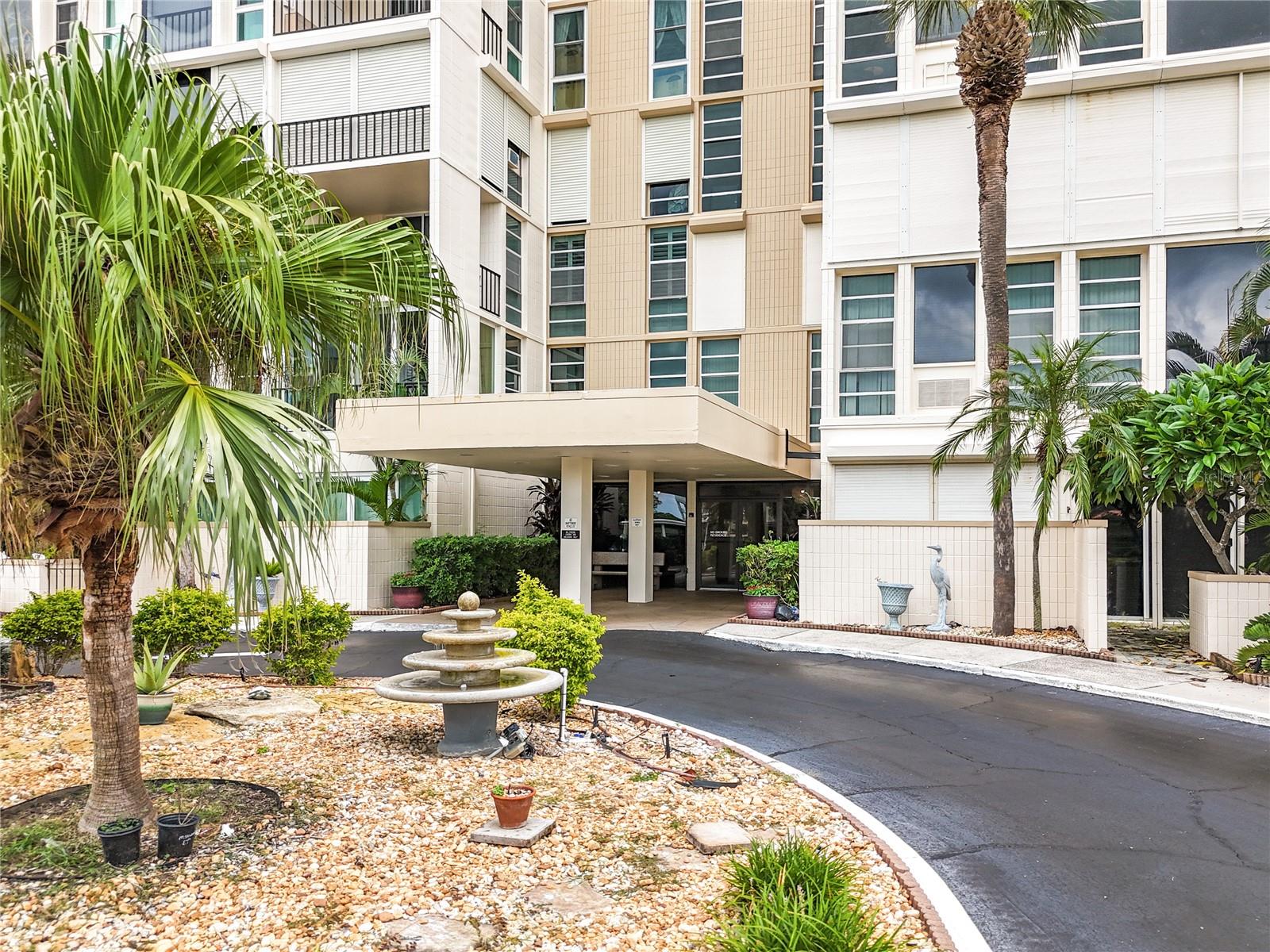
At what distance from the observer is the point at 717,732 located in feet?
29.4

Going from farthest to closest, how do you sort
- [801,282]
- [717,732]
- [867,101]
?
[801,282], [867,101], [717,732]

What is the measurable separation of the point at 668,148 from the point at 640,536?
37.0 ft

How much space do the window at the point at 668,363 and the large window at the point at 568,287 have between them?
220 centimetres

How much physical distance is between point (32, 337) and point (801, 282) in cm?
2099

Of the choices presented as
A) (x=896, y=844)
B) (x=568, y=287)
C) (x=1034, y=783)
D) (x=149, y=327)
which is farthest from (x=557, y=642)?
(x=568, y=287)

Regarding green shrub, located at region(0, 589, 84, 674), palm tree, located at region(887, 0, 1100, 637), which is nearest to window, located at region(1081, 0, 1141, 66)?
palm tree, located at region(887, 0, 1100, 637)

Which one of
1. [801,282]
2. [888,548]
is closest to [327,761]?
[888,548]

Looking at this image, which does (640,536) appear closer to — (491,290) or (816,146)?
(491,290)

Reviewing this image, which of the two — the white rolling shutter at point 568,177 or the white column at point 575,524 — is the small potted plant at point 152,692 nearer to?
the white column at point 575,524

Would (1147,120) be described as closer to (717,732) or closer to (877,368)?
(877,368)

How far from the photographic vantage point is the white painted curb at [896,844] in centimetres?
456

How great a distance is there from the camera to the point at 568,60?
26.3 meters

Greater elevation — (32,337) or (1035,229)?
(1035,229)

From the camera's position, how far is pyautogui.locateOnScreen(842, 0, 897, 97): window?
1878 cm
